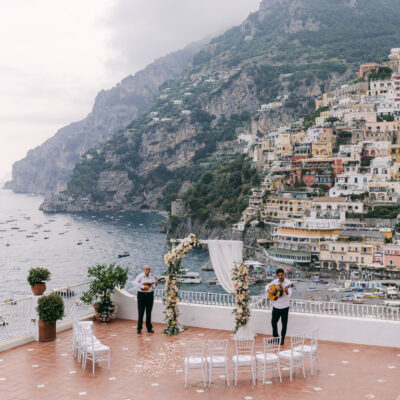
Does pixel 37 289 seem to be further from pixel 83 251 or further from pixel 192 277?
pixel 83 251

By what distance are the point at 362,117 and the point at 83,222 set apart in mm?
Answer: 55394

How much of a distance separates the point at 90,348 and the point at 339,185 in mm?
49068

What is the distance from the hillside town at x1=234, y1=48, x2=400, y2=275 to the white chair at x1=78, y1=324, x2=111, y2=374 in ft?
126

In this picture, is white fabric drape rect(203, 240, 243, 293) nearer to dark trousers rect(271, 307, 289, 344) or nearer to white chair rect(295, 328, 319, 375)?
dark trousers rect(271, 307, 289, 344)

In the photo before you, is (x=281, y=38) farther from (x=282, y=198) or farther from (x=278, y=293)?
(x=278, y=293)

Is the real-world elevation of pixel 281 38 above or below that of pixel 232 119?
above

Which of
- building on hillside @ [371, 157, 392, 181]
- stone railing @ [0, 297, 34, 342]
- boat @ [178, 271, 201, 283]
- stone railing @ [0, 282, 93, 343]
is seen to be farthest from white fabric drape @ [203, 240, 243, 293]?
building on hillside @ [371, 157, 392, 181]

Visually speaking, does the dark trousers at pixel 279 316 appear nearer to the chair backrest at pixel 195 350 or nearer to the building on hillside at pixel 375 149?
the chair backrest at pixel 195 350

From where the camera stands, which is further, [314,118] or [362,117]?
[314,118]

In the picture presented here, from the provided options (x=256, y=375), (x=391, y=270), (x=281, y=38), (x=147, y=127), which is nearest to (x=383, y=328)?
(x=256, y=375)

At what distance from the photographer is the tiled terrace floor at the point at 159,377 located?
6133mm

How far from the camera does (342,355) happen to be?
756cm

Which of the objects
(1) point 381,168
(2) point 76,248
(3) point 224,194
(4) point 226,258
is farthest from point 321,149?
(4) point 226,258

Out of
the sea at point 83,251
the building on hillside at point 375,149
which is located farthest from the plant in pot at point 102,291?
the building on hillside at point 375,149
